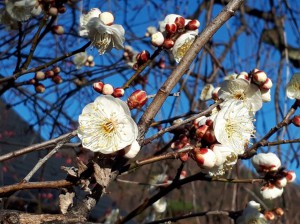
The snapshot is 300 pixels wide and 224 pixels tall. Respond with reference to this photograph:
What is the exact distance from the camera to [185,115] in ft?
5.07

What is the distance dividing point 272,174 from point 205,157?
55cm

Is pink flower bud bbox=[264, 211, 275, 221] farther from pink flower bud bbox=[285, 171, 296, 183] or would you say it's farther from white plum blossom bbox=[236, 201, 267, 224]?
pink flower bud bbox=[285, 171, 296, 183]

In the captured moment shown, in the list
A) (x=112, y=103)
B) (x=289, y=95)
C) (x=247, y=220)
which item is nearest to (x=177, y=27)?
(x=112, y=103)

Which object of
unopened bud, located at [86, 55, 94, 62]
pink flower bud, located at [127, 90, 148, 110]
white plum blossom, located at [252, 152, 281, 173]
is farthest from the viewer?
unopened bud, located at [86, 55, 94, 62]

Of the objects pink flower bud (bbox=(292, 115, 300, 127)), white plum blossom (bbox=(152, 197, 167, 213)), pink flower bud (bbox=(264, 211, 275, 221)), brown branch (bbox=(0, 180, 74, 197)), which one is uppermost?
brown branch (bbox=(0, 180, 74, 197))

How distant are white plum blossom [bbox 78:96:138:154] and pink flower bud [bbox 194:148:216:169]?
0.53 feet

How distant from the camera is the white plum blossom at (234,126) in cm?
115

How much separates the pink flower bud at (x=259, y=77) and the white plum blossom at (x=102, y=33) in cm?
41

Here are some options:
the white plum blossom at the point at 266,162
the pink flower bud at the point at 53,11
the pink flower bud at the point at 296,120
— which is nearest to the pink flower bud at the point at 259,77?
the pink flower bud at the point at 296,120

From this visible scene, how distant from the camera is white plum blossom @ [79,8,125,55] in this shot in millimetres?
1447

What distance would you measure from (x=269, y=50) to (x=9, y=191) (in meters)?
3.55

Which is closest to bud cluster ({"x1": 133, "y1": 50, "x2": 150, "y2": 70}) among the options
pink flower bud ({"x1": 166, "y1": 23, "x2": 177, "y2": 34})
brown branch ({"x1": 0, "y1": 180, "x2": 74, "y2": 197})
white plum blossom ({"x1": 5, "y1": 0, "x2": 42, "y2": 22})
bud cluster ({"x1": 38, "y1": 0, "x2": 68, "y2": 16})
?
pink flower bud ({"x1": 166, "y1": 23, "x2": 177, "y2": 34})

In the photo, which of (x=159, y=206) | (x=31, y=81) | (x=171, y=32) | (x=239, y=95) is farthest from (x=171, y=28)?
(x=159, y=206)

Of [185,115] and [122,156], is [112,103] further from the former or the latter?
[185,115]
